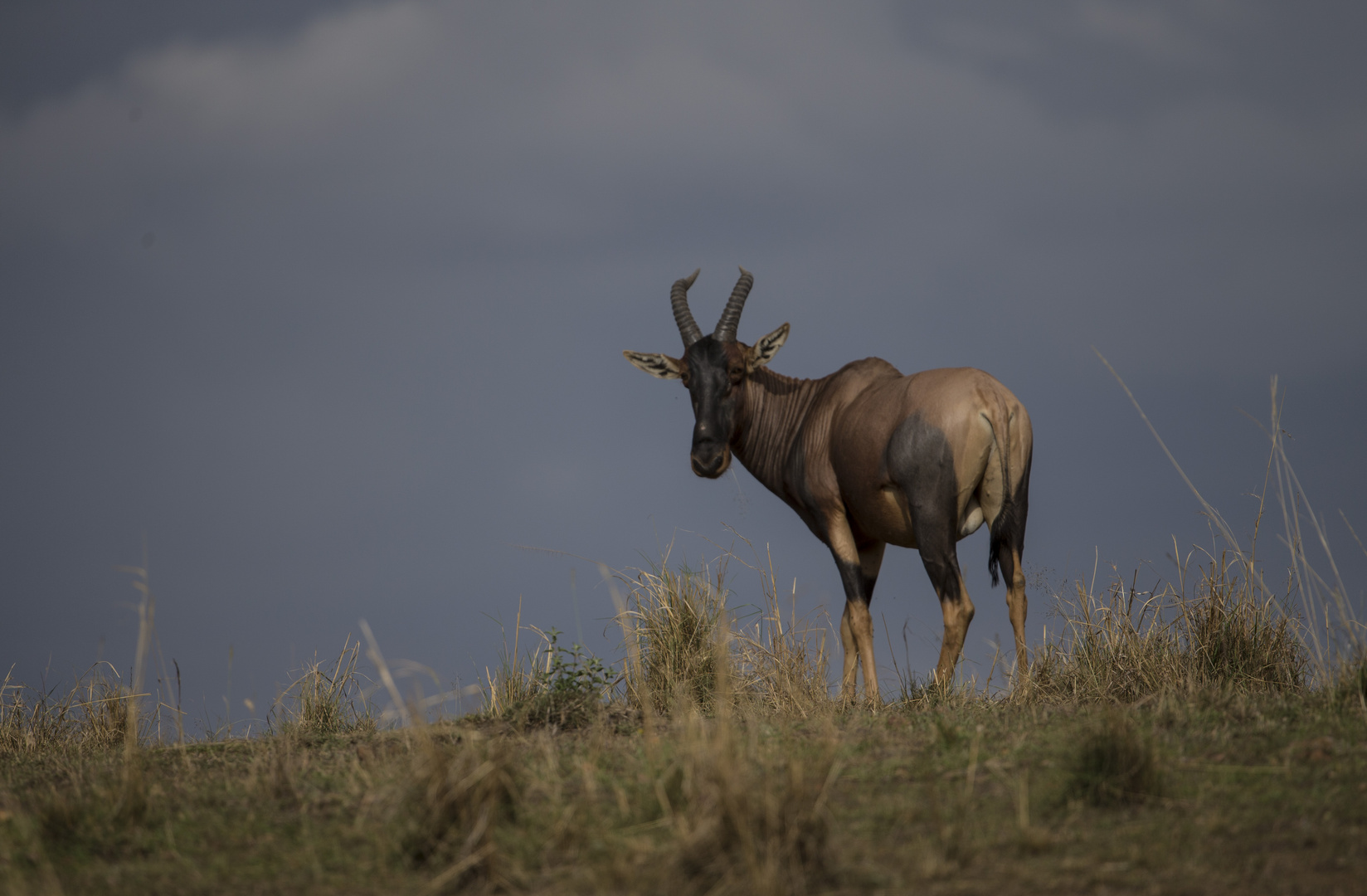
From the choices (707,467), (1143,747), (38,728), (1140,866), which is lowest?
(1140,866)

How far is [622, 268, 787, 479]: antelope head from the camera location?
962cm

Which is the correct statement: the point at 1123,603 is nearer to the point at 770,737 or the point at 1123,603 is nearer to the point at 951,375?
the point at 951,375

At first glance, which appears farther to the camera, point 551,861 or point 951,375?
point 951,375

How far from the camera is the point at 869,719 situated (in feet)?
22.6

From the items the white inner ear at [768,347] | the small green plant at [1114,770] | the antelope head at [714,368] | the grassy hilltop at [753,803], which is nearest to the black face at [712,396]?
the antelope head at [714,368]

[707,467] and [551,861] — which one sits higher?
[707,467]

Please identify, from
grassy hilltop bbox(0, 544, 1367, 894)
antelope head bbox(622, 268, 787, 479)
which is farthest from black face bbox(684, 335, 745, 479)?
grassy hilltop bbox(0, 544, 1367, 894)

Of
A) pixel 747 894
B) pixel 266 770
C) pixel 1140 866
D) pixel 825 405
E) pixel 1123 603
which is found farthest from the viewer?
pixel 825 405

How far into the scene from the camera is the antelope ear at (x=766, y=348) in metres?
9.75

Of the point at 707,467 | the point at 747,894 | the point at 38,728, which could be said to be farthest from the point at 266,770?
the point at 707,467

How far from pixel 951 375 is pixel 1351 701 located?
3374 millimetres

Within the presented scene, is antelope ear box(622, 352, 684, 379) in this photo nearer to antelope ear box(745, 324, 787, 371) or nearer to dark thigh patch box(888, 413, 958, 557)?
antelope ear box(745, 324, 787, 371)

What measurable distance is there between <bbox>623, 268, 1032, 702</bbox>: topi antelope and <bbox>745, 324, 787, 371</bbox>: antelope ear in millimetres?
12

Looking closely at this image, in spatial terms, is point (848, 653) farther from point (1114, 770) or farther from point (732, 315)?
point (1114, 770)
